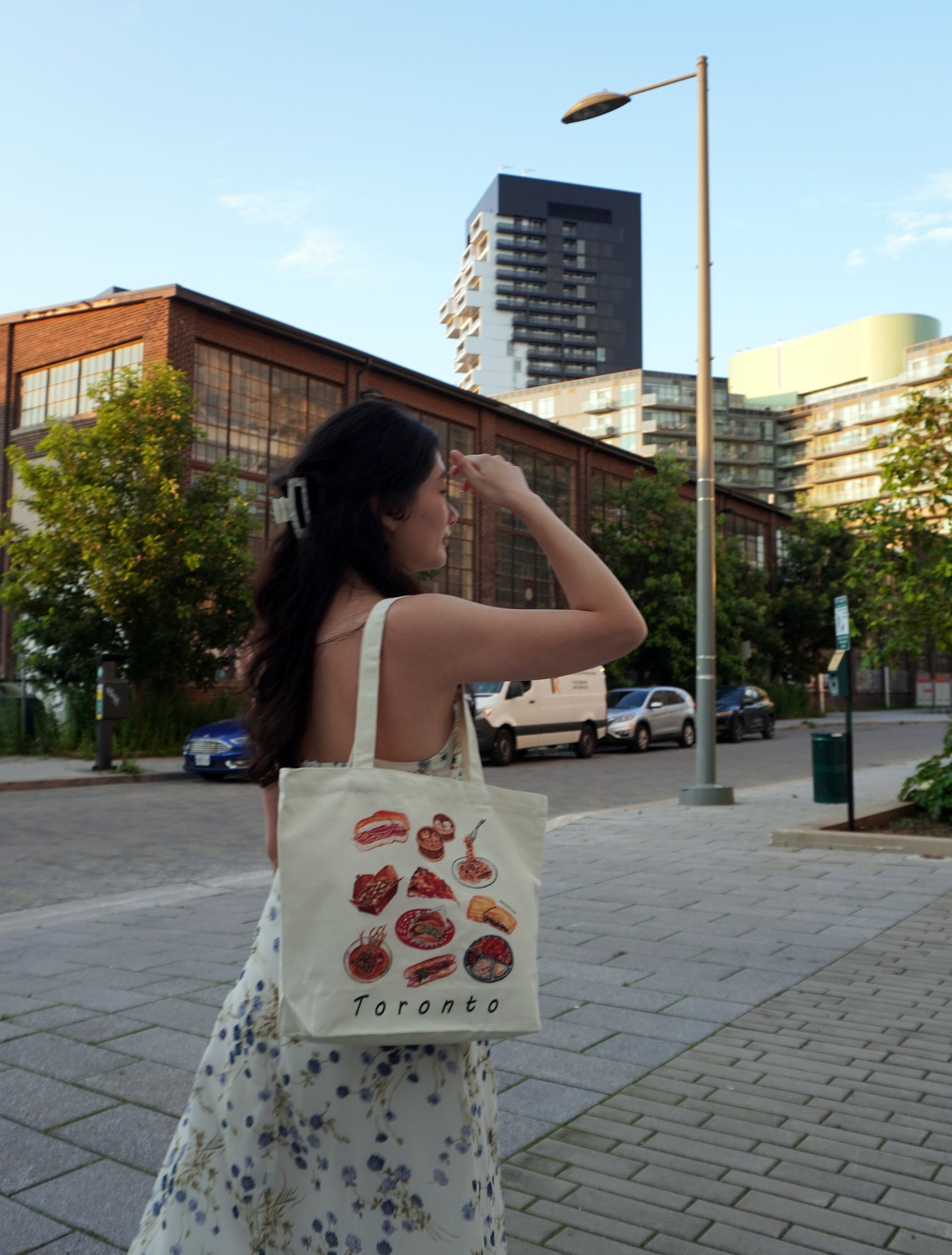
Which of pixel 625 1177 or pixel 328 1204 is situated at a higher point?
pixel 328 1204

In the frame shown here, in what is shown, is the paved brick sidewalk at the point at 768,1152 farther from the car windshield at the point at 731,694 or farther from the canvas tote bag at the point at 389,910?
the car windshield at the point at 731,694

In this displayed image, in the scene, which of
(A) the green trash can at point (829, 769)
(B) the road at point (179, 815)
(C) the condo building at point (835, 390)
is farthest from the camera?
(C) the condo building at point (835, 390)

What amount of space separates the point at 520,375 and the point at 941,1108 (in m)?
122

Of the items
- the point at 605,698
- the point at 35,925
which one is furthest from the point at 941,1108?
the point at 605,698

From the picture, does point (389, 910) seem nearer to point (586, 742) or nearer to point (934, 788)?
point (934, 788)

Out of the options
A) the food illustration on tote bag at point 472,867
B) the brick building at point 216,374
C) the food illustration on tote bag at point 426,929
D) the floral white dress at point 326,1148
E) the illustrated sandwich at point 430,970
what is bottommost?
the floral white dress at point 326,1148

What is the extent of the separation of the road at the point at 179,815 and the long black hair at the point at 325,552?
20.9 ft

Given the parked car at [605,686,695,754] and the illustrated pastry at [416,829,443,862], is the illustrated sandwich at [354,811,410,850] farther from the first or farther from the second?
the parked car at [605,686,695,754]

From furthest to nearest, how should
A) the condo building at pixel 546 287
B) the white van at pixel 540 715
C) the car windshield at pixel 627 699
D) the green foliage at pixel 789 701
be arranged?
the condo building at pixel 546 287, the green foliage at pixel 789 701, the car windshield at pixel 627 699, the white van at pixel 540 715

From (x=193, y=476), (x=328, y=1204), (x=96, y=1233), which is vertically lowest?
(x=96, y=1233)

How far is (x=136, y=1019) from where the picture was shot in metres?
4.45

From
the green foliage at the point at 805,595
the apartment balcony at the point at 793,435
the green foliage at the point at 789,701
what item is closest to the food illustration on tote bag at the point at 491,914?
the green foliage at the point at 789,701

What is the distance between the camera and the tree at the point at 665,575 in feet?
121

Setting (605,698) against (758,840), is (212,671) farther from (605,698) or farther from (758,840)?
(758,840)
